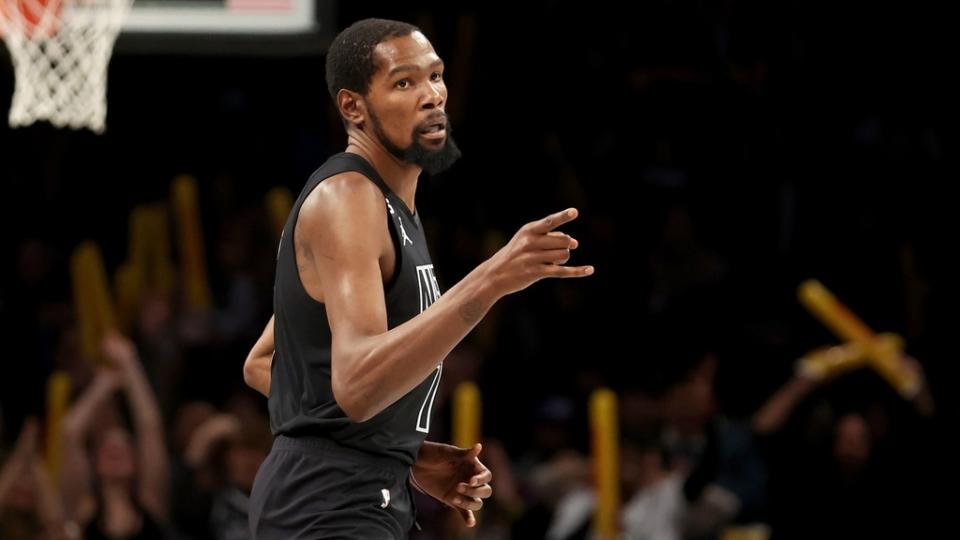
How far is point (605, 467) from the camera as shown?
25.7 feet

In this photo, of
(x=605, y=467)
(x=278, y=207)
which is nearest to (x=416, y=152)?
(x=605, y=467)

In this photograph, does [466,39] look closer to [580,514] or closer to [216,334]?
[216,334]

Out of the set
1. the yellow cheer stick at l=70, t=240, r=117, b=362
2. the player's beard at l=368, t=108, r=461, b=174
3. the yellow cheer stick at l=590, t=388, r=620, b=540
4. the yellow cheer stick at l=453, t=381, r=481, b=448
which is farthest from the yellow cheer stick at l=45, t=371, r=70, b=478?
the player's beard at l=368, t=108, r=461, b=174

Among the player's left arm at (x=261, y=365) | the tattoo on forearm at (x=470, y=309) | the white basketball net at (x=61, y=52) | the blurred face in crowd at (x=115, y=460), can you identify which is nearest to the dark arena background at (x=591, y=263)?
the blurred face in crowd at (x=115, y=460)

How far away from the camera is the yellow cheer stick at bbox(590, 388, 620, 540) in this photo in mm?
7734

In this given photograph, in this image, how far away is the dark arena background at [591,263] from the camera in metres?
7.86

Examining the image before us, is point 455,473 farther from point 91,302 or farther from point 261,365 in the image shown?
point 91,302

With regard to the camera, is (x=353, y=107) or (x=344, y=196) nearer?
(x=344, y=196)

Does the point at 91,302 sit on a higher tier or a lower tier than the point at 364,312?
lower

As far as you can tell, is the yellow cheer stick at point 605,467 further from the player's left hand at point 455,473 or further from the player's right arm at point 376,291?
the player's right arm at point 376,291

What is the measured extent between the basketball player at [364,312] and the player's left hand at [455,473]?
251 millimetres

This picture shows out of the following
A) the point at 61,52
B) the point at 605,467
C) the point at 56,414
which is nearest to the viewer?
the point at 61,52

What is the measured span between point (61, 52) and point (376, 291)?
11.3 ft

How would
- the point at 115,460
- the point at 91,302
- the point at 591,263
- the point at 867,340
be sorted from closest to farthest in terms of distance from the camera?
the point at 115,460
the point at 867,340
the point at 591,263
the point at 91,302
